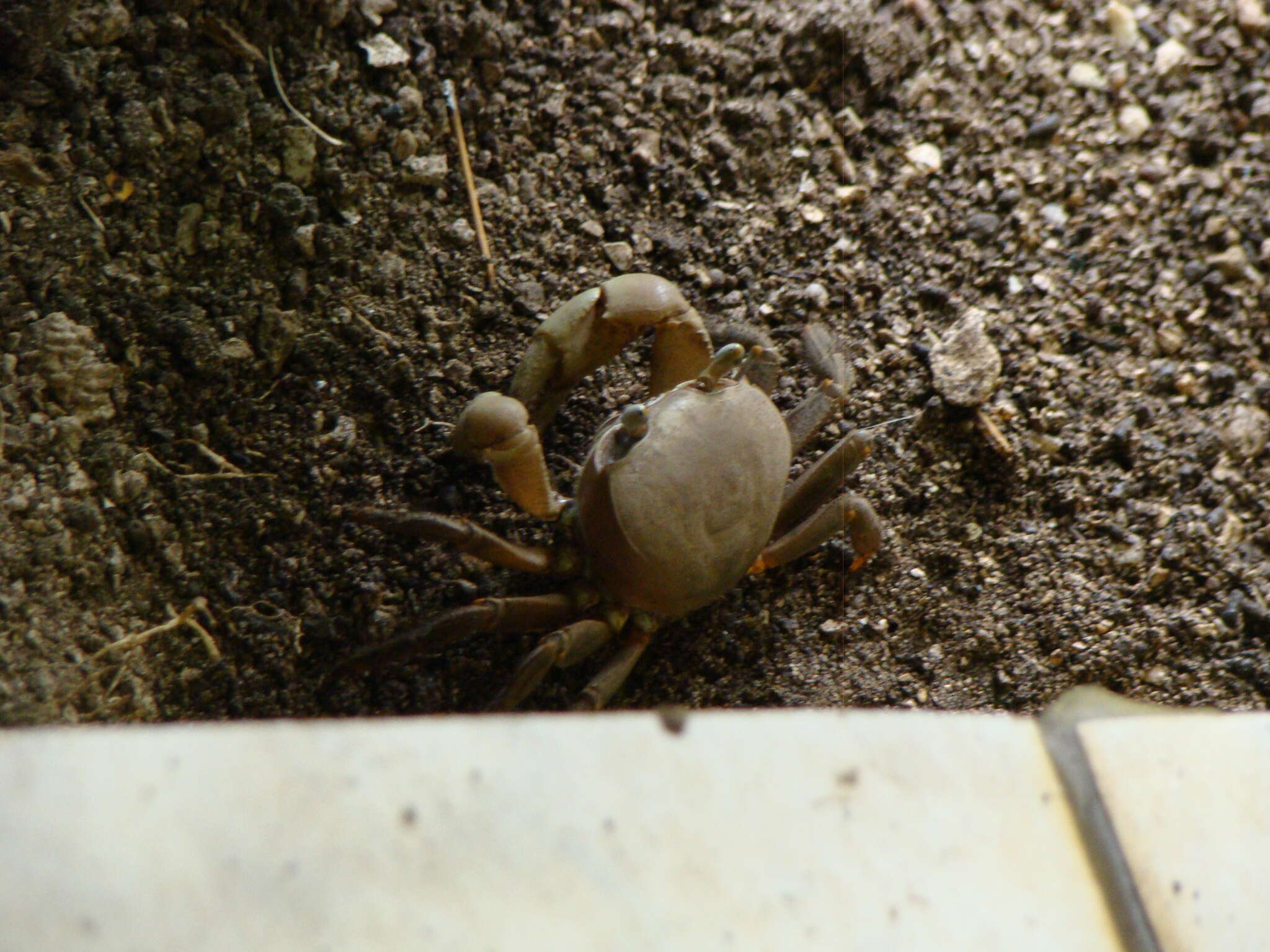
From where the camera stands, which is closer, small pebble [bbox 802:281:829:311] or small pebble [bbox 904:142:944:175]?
small pebble [bbox 802:281:829:311]

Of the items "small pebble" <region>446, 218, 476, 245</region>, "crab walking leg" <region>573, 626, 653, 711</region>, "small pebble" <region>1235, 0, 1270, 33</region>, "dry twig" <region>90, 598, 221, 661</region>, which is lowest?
"crab walking leg" <region>573, 626, 653, 711</region>

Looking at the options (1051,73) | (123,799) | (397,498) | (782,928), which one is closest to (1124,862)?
(782,928)

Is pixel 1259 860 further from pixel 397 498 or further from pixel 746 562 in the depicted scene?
pixel 397 498

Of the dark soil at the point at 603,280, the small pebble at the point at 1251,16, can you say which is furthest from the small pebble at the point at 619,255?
the small pebble at the point at 1251,16

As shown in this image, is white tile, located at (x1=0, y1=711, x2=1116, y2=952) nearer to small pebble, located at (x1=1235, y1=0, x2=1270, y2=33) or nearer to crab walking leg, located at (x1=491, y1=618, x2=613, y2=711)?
crab walking leg, located at (x1=491, y1=618, x2=613, y2=711)

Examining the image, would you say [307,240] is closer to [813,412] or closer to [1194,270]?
[813,412]

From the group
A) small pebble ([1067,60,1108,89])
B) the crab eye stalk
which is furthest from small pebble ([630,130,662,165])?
small pebble ([1067,60,1108,89])

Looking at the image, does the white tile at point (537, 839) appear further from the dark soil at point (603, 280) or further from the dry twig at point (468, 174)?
the dry twig at point (468, 174)

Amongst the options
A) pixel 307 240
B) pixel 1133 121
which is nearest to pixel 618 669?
pixel 307 240
